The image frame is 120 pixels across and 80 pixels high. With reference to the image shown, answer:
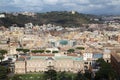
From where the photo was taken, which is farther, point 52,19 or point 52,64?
point 52,19

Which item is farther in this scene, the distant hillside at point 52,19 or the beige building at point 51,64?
the distant hillside at point 52,19

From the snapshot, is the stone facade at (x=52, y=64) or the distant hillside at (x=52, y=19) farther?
the distant hillside at (x=52, y=19)

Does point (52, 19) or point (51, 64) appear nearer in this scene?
point (51, 64)

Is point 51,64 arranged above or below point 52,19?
above

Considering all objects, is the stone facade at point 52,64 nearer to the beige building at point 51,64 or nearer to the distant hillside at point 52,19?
the beige building at point 51,64

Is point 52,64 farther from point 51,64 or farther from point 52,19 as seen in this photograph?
point 52,19

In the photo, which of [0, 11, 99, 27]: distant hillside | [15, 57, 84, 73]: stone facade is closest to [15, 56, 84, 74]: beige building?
[15, 57, 84, 73]: stone facade

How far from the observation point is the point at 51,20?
10625 centimetres

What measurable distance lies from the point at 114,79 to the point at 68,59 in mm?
10206

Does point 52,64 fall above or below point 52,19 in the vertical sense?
above

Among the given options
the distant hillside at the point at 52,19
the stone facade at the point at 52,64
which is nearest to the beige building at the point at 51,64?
the stone facade at the point at 52,64

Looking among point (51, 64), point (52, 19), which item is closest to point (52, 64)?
point (51, 64)

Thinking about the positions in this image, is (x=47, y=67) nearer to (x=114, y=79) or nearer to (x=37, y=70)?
(x=37, y=70)

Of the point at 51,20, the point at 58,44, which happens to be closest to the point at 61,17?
the point at 51,20
